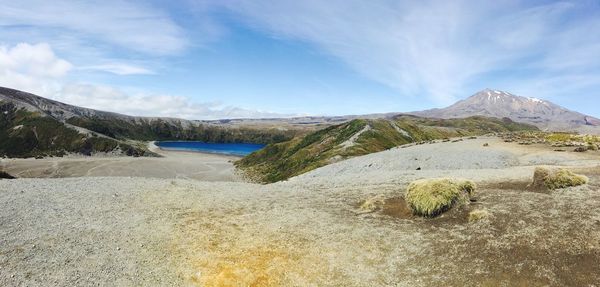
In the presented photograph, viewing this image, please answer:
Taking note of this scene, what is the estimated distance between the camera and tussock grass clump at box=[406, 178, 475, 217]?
73.5ft

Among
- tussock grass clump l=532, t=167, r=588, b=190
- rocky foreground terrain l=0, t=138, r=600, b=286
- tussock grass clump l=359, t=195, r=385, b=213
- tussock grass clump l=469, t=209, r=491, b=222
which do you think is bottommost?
rocky foreground terrain l=0, t=138, r=600, b=286

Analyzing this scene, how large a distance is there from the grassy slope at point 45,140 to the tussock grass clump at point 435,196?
5374 inches

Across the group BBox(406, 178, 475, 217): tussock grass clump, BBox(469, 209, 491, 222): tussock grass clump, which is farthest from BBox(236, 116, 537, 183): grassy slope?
BBox(469, 209, 491, 222): tussock grass clump

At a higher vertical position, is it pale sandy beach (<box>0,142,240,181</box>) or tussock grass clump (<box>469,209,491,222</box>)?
tussock grass clump (<box>469,209,491,222</box>)

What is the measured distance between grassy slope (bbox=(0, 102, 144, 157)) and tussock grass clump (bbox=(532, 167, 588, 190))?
139046 mm

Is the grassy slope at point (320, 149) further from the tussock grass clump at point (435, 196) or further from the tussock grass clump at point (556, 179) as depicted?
the tussock grass clump at point (435, 196)

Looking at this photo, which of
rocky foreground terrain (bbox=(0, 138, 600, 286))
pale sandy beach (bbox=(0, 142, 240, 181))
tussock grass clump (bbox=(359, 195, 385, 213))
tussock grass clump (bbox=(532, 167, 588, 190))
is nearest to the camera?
rocky foreground terrain (bbox=(0, 138, 600, 286))

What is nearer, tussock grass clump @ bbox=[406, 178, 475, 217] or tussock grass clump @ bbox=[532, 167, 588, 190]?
tussock grass clump @ bbox=[406, 178, 475, 217]

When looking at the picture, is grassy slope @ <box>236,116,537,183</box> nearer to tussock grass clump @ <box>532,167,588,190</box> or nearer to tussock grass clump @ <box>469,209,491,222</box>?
tussock grass clump @ <box>532,167,588,190</box>

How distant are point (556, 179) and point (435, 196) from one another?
9.92 metres

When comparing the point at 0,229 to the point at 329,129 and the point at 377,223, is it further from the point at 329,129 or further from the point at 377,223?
the point at 329,129

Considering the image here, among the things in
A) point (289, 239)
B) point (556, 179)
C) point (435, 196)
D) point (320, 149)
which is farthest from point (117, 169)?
point (556, 179)

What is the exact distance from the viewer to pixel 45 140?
495 feet

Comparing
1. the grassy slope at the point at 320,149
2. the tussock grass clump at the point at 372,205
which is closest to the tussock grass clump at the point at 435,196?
the tussock grass clump at the point at 372,205
